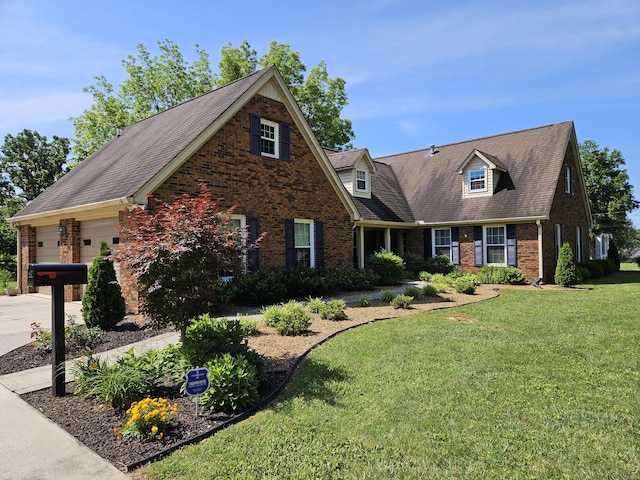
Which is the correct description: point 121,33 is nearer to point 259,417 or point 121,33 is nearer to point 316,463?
point 259,417

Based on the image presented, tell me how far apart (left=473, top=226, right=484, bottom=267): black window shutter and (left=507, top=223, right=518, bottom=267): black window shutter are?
1.22m

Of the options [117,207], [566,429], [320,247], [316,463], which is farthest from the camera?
[320,247]

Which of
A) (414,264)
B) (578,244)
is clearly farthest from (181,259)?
(578,244)

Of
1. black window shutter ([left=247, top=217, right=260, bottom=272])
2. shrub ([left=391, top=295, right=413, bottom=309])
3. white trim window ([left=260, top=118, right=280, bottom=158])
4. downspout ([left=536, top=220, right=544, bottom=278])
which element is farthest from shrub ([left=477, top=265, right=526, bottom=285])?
white trim window ([left=260, top=118, right=280, bottom=158])

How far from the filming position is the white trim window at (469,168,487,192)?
19.5 metres

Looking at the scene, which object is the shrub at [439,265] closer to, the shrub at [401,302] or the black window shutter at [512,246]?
the black window shutter at [512,246]

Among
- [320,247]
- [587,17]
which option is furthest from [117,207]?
[587,17]

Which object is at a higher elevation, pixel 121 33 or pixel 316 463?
pixel 121 33

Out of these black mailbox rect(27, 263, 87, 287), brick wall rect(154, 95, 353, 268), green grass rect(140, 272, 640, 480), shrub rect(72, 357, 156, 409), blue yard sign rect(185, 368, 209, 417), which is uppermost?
brick wall rect(154, 95, 353, 268)

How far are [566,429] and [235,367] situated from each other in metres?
3.59

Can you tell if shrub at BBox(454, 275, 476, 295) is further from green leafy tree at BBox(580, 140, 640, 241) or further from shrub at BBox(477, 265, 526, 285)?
green leafy tree at BBox(580, 140, 640, 241)

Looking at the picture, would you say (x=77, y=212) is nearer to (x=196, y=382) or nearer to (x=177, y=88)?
(x=196, y=382)

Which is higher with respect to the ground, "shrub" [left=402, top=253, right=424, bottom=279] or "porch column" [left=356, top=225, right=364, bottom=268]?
"porch column" [left=356, top=225, right=364, bottom=268]

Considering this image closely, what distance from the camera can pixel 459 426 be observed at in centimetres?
405
